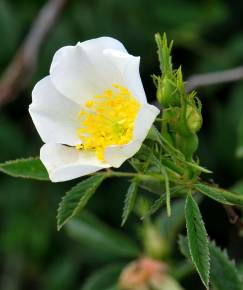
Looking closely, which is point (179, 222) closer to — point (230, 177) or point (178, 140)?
point (230, 177)

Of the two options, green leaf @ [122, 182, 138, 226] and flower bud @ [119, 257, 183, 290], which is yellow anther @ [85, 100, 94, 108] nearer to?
green leaf @ [122, 182, 138, 226]

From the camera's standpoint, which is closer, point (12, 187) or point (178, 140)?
point (178, 140)

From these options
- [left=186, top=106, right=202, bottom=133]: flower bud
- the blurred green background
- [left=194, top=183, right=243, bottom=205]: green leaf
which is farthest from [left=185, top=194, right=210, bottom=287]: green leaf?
the blurred green background

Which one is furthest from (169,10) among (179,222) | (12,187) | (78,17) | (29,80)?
(179,222)

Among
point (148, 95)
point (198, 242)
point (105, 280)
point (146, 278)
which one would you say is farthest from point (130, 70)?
point (148, 95)

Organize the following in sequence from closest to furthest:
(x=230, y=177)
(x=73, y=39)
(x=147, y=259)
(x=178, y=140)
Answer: (x=178, y=140) < (x=147, y=259) < (x=230, y=177) < (x=73, y=39)
